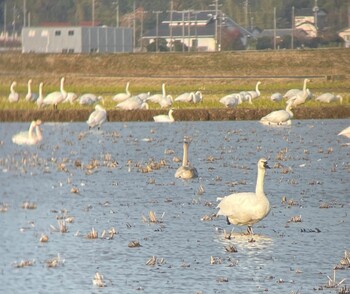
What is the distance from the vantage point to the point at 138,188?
21359 mm

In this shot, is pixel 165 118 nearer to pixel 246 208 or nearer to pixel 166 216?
pixel 166 216

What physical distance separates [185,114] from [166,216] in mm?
23584

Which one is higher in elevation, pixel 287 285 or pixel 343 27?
pixel 287 285

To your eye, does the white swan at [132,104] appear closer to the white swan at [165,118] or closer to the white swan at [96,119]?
the white swan at [165,118]

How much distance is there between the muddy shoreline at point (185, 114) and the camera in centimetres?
4056

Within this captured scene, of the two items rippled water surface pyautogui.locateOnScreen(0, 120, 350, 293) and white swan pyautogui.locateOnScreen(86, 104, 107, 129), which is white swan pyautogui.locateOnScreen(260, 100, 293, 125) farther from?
white swan pyautogui.locateOnScreen(86, 104, 107, 129)

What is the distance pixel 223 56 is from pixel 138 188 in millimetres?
59334

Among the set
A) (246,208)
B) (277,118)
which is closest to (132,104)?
(277,118)

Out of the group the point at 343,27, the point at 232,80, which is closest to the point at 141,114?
the point at 232,80

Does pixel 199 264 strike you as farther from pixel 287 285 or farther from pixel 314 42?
pixel 314 42

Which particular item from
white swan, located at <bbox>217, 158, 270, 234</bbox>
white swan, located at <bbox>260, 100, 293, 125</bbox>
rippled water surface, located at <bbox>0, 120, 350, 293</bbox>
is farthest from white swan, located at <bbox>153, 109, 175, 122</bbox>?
white swan, located at <bbox>217, 158, 270, 234</bbox>

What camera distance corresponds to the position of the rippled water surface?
12.9 meters

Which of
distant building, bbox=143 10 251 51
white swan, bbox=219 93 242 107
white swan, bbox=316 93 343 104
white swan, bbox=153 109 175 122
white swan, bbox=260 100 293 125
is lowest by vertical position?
distant building, bbox=143 10 251 51

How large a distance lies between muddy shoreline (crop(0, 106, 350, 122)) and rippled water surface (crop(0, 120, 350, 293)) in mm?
8123
